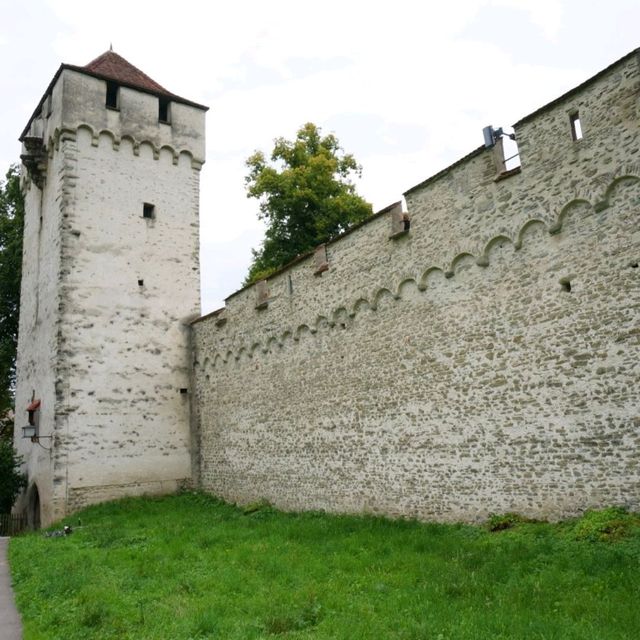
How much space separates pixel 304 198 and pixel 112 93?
7.20 m

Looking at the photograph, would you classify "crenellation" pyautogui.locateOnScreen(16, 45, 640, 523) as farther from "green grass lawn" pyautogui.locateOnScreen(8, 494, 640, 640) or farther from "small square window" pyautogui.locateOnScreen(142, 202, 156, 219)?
"green grass lawn" pyautogui.locateOnScreen(8, 494, 640, 640)

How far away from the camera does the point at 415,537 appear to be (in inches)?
324

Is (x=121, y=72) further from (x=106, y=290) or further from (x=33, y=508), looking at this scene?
(x=33, y=508)

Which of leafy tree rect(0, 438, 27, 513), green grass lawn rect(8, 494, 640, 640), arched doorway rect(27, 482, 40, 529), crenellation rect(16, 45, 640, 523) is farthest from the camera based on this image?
leafy tree rect(0, 438, 27, 513)

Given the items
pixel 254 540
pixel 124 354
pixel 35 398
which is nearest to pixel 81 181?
pixel 124 354

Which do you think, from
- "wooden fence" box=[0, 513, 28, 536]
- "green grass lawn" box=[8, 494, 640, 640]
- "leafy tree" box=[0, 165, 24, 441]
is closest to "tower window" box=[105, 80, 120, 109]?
"leafy tree" box=[0, 165, 24, 441]

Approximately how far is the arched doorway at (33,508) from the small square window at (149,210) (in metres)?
8.18

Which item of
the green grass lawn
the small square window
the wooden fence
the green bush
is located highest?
the small square window

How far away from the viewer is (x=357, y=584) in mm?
6543

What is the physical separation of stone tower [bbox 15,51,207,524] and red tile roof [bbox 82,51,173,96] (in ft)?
0.25

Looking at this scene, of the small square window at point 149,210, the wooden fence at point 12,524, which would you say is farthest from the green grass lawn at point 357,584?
the small square window at point 149,210

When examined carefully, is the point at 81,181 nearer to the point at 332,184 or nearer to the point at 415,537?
the point at 332,184

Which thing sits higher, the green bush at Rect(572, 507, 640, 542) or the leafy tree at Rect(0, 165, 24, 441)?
the leafy tree at Rect(0, 165, 24, 441)

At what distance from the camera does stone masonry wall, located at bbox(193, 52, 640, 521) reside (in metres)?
7.17
